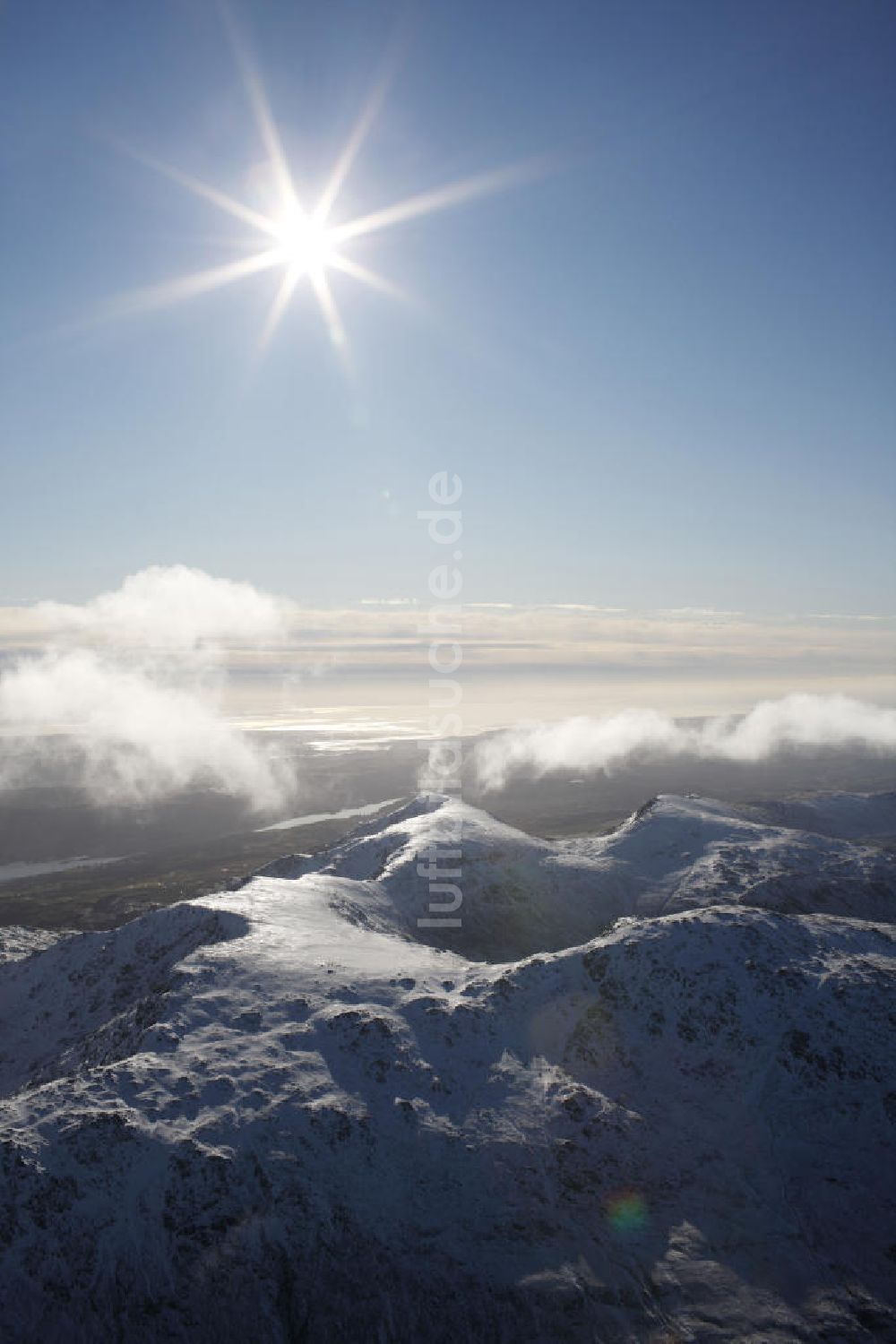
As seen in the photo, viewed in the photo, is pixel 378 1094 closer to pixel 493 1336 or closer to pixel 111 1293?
pixel 493 1336

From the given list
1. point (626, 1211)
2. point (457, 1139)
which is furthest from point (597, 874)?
point (457, 1139)

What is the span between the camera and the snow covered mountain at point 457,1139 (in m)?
24.6

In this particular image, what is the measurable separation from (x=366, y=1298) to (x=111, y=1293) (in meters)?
8.79

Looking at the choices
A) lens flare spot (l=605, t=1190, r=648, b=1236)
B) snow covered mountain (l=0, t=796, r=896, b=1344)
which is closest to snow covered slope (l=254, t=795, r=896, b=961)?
snow covered mountain (l=0, t=796, r=896, b=1344)

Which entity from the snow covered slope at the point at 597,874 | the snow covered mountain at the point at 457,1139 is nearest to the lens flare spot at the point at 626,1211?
the snow covered mountain at the point at 457,1139

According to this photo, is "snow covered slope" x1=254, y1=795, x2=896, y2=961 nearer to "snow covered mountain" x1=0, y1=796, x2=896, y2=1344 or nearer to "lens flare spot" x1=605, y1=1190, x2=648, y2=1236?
"snow covered mountain" x1=0, y1=796, x2=896, y2=1344

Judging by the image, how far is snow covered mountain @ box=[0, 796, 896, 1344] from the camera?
80.8ft

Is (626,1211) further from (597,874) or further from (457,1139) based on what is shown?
(597,874)

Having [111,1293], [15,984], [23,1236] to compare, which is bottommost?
[15,984]

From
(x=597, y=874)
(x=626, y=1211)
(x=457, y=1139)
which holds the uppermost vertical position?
(x=457, y=1139)

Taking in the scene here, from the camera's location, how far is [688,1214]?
29.2m

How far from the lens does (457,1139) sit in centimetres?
3100

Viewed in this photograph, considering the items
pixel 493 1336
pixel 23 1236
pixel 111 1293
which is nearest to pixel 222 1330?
pixel 111 1293

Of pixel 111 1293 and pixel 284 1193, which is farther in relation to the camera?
pixel 284 1193
